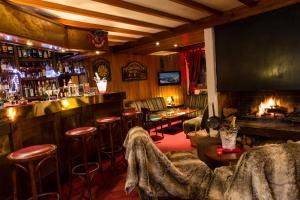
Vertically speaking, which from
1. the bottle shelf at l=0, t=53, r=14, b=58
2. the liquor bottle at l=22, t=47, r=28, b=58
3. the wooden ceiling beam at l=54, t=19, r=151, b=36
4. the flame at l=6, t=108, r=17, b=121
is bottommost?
the flame at l=6, t=108, r=17, b=121

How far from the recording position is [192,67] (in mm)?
7297

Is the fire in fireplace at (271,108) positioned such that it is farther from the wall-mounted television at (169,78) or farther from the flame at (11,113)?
the wall-mounted television at (169,78)

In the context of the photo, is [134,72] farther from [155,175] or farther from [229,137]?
[155,175]

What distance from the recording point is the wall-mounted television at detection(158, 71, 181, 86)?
7.64 meters

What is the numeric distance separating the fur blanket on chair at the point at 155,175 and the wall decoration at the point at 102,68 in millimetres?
4466

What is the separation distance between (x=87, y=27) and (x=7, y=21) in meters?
1.83

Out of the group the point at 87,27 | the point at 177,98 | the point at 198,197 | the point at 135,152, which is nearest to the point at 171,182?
the point at 198,197

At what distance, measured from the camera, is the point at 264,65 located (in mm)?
3475

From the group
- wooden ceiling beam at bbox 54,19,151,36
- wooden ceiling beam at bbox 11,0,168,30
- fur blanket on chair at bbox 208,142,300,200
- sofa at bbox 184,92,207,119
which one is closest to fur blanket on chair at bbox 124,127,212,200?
fur blanket on chair at bbox 208,142,300,200

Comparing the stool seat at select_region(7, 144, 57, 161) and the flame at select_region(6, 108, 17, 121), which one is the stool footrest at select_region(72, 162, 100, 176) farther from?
the flame at select_region(6, 108, 17, 121)

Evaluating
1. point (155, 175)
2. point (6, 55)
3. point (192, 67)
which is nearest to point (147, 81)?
point (192, 67)

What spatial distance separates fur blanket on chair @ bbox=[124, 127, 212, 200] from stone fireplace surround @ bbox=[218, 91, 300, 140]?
174cm

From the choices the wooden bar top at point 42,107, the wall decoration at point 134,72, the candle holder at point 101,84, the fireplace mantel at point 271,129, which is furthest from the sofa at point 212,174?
the wall decoration at point 134,72

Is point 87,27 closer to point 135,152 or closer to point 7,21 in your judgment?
point 7,21
